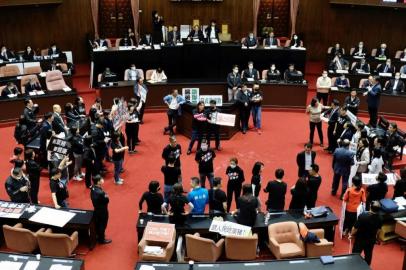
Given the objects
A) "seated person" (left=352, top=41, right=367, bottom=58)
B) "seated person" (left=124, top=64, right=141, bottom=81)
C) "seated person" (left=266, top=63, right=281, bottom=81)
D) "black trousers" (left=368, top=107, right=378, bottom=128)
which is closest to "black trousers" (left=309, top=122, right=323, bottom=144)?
"black trousers" (left=368, top=107, right=378, bottom=128)

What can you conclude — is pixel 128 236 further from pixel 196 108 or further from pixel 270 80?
pixel 270 80

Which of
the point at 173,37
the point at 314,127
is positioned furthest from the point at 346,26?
the point at 314,127

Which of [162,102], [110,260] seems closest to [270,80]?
[162,102]

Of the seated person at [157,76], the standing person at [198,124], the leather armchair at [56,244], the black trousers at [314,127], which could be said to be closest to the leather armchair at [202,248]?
the leather armchair at [56,244]

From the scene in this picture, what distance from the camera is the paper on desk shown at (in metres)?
9.26

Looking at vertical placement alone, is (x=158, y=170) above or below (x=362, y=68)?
below

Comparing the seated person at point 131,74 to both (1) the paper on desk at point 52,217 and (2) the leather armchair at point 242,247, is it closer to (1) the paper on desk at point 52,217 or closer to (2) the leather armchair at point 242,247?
(1) the paper on desk at point 52,217

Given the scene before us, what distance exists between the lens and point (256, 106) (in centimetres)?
1538

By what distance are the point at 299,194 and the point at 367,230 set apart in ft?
5.04

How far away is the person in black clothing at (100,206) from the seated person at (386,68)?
488 inches

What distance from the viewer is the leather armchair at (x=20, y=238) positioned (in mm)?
9062

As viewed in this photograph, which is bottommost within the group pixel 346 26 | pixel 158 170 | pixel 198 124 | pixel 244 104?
pixel 158 170

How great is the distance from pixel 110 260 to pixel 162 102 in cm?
890

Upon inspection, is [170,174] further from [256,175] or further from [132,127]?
[132,127]
